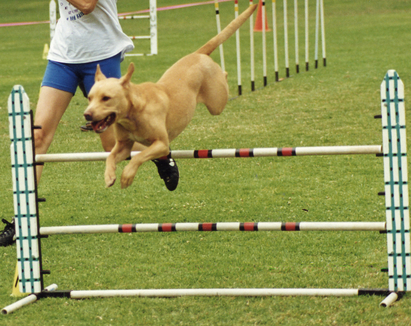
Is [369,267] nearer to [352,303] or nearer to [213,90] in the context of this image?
[352,303]

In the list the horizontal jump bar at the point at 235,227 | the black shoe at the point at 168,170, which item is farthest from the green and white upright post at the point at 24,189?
the black shoe at the point at 168,170

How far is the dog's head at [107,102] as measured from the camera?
12.4ft

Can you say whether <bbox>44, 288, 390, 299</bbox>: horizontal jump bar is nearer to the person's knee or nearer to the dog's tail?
the person's knee

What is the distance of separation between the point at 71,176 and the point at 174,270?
327 cm

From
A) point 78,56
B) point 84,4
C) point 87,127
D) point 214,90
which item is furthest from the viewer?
point 87,127

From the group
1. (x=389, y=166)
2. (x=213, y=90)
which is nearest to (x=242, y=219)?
(x=213, y=90)

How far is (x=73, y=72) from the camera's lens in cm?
499

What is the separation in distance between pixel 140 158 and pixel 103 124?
1.12ft

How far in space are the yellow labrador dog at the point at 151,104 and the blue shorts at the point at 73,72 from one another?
54 cm

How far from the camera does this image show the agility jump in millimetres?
4027

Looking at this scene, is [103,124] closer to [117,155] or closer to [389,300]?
[117,155]

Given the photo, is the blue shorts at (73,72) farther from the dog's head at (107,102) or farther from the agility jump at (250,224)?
the dog's head at (107,102)

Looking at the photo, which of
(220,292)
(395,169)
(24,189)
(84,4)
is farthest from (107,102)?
(395,169)

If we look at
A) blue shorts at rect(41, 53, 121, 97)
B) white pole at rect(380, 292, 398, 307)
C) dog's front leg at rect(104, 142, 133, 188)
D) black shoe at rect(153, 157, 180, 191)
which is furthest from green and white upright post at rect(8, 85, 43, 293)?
white pole at rect(380, 292, 398, 307)
